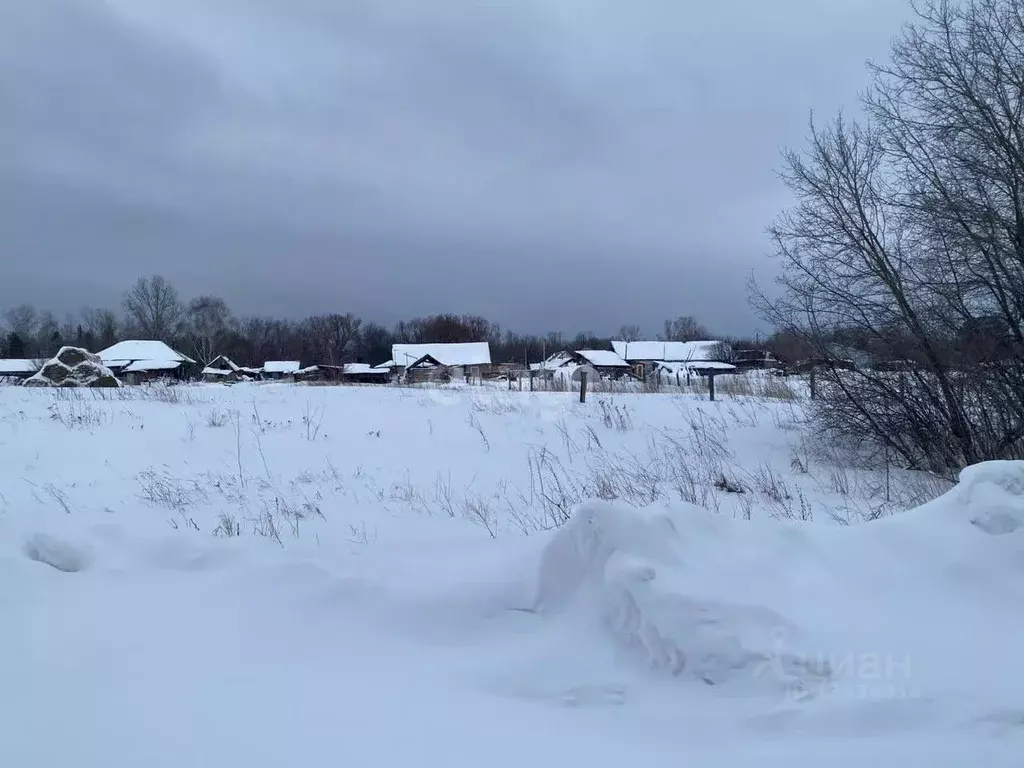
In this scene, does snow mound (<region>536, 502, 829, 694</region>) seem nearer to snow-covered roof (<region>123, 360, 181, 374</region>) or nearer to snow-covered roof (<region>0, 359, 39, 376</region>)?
snow-covered roof (<region>123, 360, 181, 374</region>)

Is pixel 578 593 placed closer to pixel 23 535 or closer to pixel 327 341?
pixel 23 535

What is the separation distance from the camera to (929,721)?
272 centimetres

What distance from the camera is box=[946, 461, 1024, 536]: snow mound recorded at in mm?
3850

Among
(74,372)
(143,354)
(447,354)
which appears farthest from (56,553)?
(447,354)

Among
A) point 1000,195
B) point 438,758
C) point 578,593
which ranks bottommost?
point 438,758

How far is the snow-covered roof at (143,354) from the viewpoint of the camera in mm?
61875

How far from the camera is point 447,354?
73.5 meters

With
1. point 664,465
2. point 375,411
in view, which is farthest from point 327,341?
point 664,465

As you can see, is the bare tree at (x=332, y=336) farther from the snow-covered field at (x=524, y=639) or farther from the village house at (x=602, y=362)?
the snow-covered field at (x=524, y=639)

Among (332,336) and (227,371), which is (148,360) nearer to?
(227,371)

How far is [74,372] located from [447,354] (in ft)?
154

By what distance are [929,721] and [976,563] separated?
1418 mm

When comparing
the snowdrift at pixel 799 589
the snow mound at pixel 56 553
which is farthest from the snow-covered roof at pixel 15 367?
the snowdrift at pixel 799 589

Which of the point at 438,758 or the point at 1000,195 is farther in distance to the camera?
the point at 1000,195
